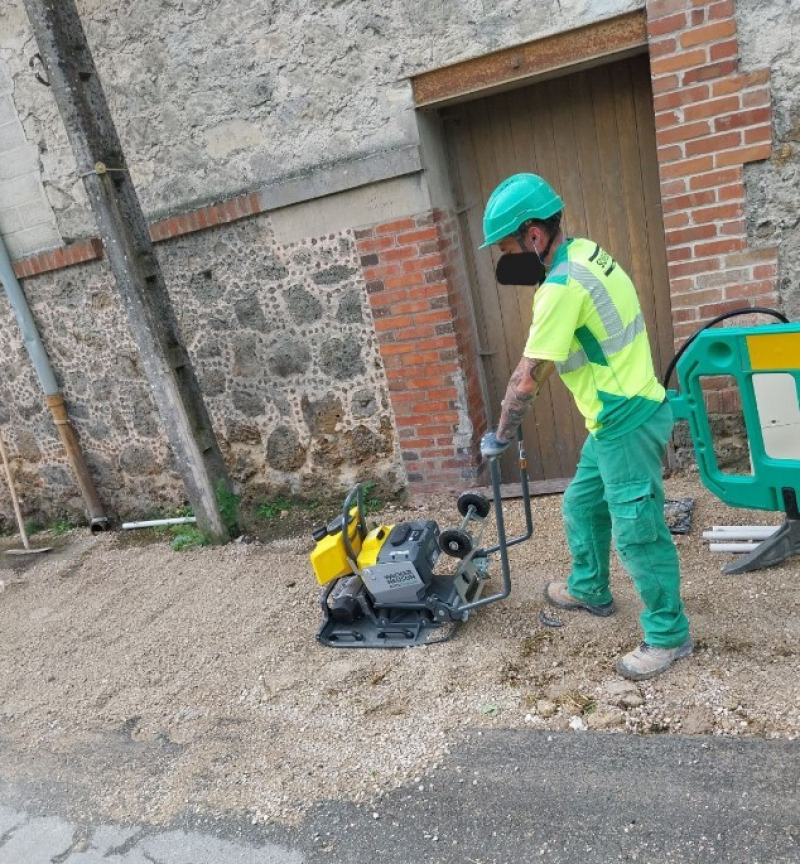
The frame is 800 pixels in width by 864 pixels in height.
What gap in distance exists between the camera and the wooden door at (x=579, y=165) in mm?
4359

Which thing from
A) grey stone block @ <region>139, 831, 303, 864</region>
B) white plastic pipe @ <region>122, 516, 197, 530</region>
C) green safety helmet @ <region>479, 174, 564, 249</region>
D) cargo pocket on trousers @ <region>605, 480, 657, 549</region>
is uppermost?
green safety helmet @ <region>479, 174, 564, 249</region>

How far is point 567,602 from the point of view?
357 cm

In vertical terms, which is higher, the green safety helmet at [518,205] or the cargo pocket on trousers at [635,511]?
the green safety helmet at [518,205]

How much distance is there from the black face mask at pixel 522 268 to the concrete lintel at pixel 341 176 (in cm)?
176

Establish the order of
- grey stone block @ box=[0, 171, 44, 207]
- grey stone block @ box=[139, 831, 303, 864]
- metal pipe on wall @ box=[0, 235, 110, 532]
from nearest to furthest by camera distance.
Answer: grey stone block @ box=[139, 831, 303, 864] < grey stone block @ box=[0, 171, 44, 207] < metal pipe on wall @ box=[0, 235, 110, 532]

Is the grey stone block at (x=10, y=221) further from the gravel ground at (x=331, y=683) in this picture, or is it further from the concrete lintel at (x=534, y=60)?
the concrete lintel at (x=534, y=60)

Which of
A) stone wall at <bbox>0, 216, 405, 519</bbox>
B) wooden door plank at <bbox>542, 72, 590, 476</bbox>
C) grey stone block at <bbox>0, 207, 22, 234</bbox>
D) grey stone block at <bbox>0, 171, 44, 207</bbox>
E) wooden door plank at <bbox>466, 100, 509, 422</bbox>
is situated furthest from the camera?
grey stone block at <bbox>0, 207, 22, 234</bbox>

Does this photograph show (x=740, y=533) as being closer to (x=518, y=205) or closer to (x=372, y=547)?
(x=372, y=547)

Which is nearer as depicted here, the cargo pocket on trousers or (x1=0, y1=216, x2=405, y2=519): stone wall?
the cargo pocket on trousers

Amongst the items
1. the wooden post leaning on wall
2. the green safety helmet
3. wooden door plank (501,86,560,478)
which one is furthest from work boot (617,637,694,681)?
the wooden post leaning on wall

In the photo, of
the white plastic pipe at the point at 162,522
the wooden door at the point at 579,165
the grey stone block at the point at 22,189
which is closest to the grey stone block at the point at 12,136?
the grey stone block at the point at 22,189

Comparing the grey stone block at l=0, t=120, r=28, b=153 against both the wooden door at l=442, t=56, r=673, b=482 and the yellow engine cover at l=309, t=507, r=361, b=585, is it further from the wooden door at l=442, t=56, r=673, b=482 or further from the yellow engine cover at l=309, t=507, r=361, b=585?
the yellow engine cover at l=309, t=507, r=361, b=585

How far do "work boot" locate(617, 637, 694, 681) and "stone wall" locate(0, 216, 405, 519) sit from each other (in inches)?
98.0

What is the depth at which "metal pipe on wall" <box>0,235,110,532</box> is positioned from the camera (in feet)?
18.9
